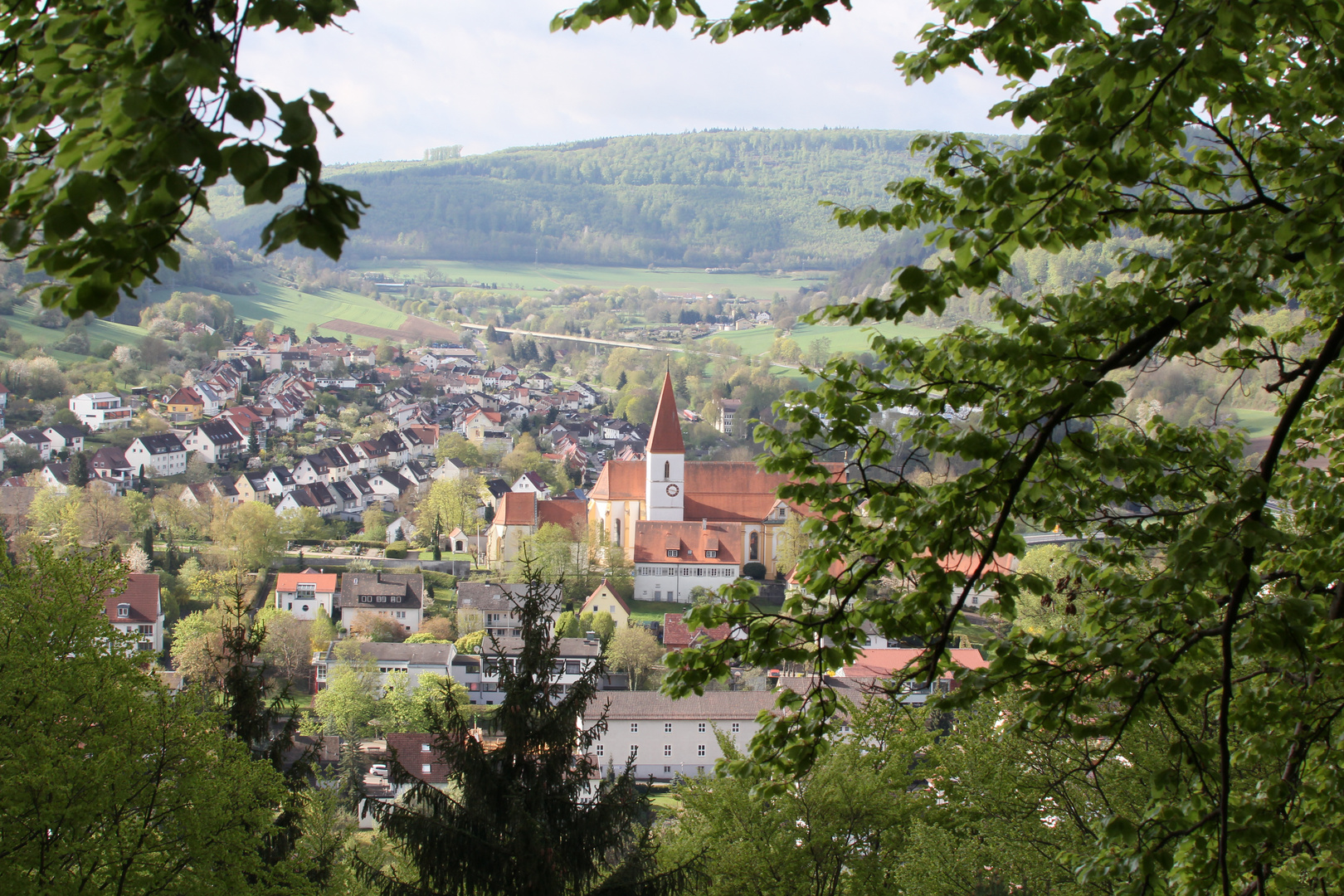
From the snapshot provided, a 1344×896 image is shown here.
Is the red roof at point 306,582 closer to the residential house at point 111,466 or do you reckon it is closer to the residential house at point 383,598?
the residential house at point 383,598

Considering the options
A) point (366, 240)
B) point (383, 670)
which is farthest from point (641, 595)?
point (366, 240)

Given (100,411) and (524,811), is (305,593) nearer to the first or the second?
(100,411)

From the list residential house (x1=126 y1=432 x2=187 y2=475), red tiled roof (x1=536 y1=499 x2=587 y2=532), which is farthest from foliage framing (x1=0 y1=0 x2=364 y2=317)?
residential house (x1=126 y1=432 x2=187 y2=475)

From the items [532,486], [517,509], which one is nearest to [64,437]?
[532,486]

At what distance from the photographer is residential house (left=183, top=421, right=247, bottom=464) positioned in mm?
71062

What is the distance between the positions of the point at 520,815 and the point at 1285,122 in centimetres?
667

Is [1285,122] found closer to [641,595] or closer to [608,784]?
[608,784]

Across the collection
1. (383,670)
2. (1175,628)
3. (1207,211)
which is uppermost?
(1207,211)

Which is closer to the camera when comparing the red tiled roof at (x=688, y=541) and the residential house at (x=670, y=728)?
the residential house at (x=670, y=728)

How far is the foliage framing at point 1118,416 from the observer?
3.31 m

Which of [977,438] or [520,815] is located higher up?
[977,438]

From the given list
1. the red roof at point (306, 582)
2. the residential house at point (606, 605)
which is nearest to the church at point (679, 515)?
the residential house at point (606, 605)

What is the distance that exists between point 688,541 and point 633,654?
44.5 feet

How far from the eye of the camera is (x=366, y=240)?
606 feet
